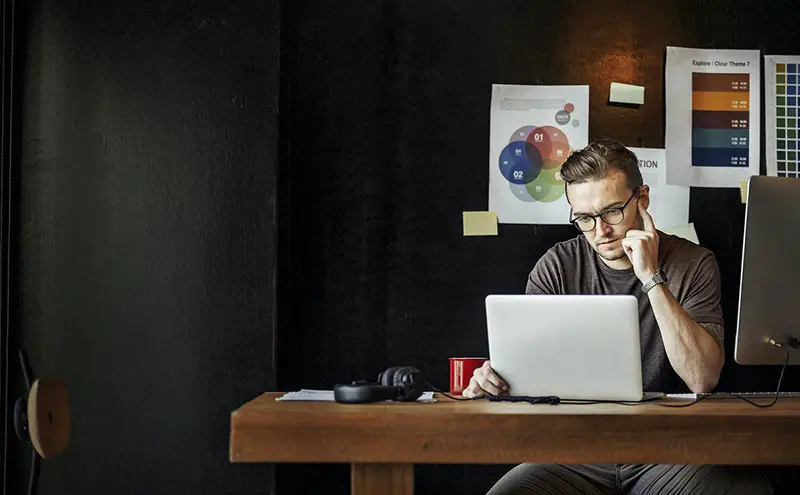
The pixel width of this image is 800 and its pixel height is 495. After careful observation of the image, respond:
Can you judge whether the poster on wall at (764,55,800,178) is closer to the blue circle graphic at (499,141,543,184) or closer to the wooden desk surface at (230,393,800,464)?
the blue circle graphic at (499,141,543,184)

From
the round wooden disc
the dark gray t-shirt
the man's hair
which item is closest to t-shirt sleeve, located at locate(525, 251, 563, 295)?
the dark gray t-shirt

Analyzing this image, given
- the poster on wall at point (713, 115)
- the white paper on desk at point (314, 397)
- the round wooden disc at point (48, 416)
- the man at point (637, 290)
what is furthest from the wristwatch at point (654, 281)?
the round wooden disc at point (48, 416)

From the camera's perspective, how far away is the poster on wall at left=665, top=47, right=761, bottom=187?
9.45 feet

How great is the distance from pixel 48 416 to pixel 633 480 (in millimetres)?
1283

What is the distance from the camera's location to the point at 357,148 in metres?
2.85

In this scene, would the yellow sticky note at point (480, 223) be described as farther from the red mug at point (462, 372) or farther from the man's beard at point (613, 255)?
the red mug at point (462, 372)

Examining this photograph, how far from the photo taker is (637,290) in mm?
2473

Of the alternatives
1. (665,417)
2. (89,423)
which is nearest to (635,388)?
(665,417)

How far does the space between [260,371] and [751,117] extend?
1711mm

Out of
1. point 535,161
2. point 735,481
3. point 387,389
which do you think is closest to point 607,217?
point 535,161

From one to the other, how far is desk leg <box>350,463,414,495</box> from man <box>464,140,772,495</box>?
37 cm

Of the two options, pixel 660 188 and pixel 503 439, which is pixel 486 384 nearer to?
pixel 503 439

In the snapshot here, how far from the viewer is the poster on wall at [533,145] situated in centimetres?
286

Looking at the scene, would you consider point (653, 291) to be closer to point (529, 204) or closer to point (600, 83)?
point (529, 204)
